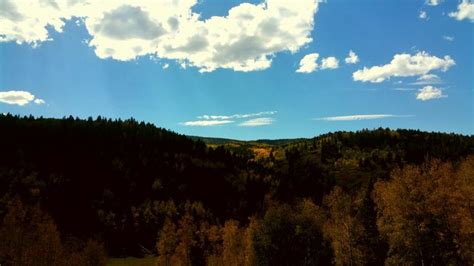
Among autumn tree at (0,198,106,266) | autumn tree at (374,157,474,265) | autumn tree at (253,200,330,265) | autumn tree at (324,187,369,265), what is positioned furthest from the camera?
autumn tree at (253,200,330,265)

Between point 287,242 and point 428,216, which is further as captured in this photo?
point 287,242

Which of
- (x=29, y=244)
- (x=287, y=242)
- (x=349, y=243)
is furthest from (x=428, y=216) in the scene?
(x=29, y=244)

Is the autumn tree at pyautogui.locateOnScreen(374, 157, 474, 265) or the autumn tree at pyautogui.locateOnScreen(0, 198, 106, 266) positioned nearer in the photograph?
the autumn tree at pyautogui.locateOnScreen(374, 157, 474, 265)

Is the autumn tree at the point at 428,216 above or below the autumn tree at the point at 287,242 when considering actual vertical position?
→ above

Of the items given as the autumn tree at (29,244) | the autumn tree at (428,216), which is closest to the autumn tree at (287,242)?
the autumn tree at (428,216)

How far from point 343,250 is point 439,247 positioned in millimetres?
18333

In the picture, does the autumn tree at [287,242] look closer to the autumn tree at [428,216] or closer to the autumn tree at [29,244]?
the autumn tree at [428,216]

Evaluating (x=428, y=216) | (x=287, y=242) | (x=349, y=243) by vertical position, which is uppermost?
(x=428, y=216)

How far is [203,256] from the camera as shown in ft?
364

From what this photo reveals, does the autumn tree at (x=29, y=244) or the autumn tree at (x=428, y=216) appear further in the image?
the autumn tree at (x=29, y=244)

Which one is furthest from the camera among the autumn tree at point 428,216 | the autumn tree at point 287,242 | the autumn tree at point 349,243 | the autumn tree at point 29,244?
the autumn tree at point 287,242

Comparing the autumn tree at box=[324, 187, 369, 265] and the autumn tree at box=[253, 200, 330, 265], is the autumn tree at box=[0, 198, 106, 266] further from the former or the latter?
the autumn tree at box=[324, 187, 369, 265]

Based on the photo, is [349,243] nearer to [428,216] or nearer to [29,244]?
[428,216]

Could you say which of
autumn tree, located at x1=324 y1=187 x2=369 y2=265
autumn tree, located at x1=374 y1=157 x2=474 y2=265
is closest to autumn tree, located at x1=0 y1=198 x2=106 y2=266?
autumn tree, located at x1=324 y1=187 x2=369 y2=265
